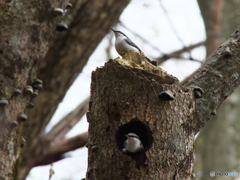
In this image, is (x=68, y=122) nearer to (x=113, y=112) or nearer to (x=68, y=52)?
(x=68, y=52)

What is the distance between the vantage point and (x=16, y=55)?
2.75 m

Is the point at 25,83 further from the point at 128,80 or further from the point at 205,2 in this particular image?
the point at 205,2

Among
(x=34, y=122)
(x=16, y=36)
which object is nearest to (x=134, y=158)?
(x=16, y=36)

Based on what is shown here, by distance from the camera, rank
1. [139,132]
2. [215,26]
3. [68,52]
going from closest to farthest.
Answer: [139,132] < [68,52] < [215,26]

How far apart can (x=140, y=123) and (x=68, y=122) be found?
3852 mm

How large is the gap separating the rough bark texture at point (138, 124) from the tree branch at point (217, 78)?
26 centimetres

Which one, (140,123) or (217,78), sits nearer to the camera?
(140,123)

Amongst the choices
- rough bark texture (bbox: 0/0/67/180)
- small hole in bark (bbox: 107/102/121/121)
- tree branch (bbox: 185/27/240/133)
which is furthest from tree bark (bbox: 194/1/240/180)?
small hole in bark (bbox: 107/102/121/121)

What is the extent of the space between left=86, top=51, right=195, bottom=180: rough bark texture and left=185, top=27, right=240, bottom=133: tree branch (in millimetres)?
258

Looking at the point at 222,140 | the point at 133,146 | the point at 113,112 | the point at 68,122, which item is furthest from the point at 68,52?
the point at 222,140

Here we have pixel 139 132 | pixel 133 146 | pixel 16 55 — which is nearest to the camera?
pixel 133 146

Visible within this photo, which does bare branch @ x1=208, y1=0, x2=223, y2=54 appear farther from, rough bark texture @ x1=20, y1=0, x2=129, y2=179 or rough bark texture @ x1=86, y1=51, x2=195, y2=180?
rough bark texture @ x1=86, y1=51, x2=195, y2=180

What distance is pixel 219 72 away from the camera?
2.57 m

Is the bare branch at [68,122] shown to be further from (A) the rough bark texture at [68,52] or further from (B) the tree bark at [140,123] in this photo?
(B) the tree bark at [140,123]
